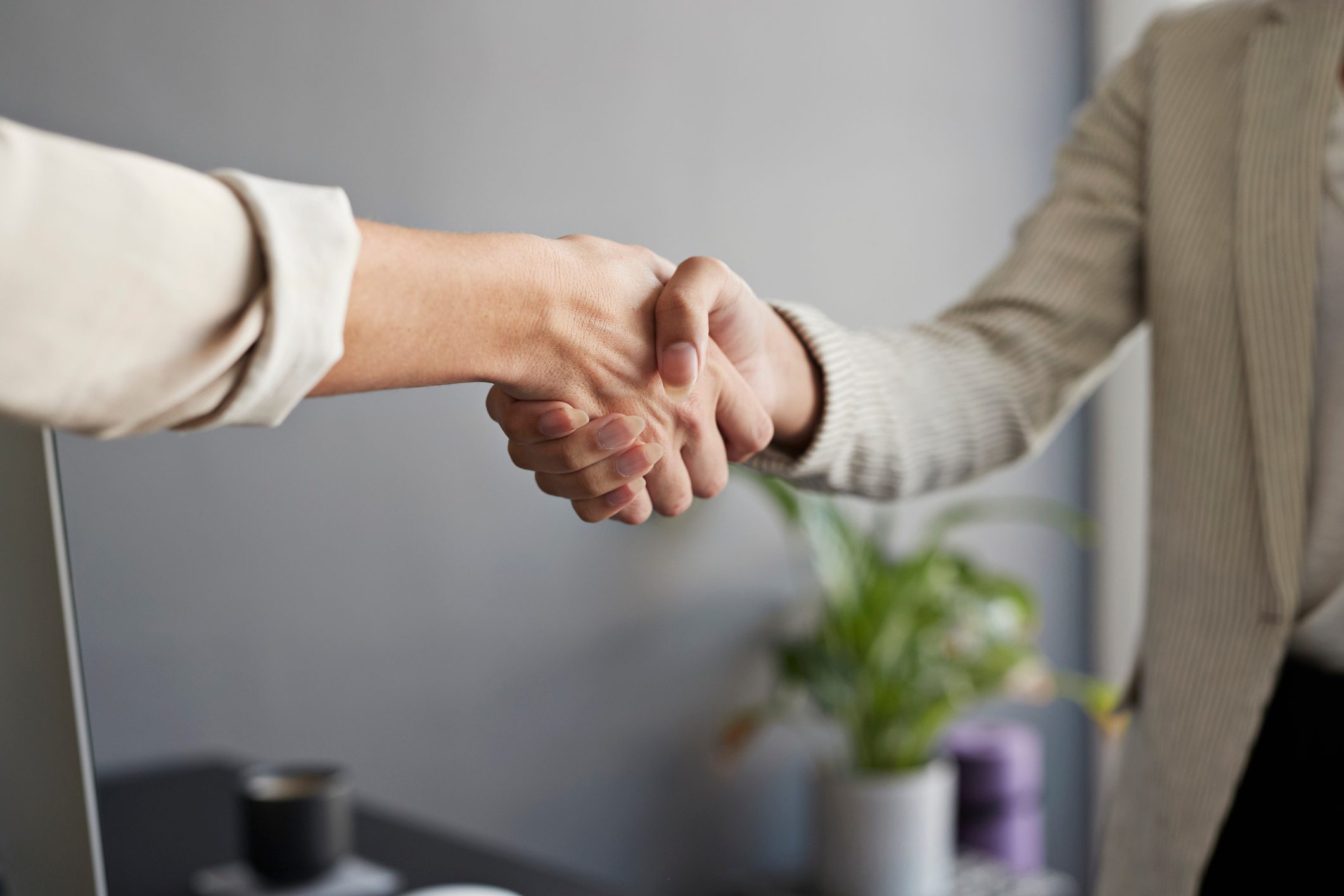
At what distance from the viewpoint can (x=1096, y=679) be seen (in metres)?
2.57

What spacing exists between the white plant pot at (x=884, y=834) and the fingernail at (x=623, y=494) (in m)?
1.41

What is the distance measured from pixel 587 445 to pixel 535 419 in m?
0.03

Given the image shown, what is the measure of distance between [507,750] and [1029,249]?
109cm

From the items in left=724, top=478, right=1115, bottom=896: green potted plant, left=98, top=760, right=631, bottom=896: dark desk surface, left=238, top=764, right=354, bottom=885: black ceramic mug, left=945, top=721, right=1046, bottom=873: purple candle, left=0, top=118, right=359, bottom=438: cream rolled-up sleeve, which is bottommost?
left=945, top=721, right=1046, bottom=873: purple candle

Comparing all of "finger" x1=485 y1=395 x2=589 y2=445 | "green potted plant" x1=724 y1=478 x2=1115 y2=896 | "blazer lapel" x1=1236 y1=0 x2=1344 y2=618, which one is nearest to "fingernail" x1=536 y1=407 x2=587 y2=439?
"finger" x1=485 y1=395 x2=589 y2=445

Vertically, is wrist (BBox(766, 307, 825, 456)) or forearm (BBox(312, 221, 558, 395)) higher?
forearm (BBox(312, 221, 558, 395))

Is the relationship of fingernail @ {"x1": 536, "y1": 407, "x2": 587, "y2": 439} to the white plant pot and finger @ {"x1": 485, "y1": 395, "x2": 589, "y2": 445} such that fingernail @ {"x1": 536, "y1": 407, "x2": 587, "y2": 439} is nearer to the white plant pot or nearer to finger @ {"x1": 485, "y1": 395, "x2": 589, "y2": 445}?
finger @ {"x1": 485, "y1": 395, "x2": 589, "y2": 445}

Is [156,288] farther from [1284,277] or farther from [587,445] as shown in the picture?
[1284,277]

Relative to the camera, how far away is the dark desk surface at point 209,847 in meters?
0.89

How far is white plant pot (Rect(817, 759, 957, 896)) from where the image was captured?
6.04ft

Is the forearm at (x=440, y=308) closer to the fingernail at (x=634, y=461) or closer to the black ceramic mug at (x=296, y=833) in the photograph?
the fingernail at (x=634, y=461)

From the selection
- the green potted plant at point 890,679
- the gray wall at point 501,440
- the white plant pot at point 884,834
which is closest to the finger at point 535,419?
the gray wall at point 501,440

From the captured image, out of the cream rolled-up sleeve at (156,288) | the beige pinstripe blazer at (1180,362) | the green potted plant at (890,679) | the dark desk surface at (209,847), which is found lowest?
the green potted plant at (890,679)

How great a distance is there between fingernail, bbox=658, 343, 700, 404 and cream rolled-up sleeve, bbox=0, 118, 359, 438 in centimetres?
18
